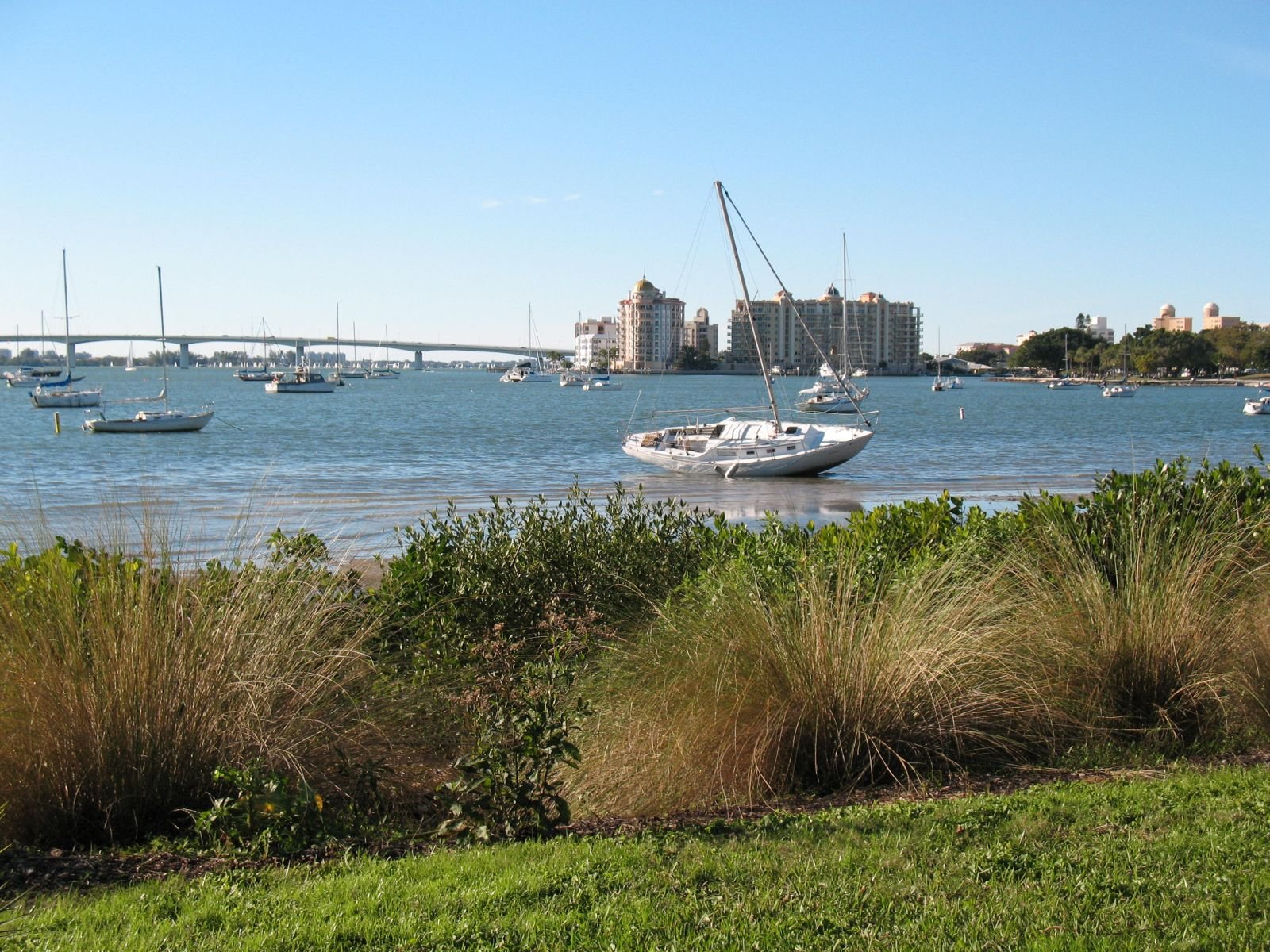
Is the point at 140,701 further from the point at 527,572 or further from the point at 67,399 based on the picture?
the point at 67,399

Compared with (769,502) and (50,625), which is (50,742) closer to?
(50,625)

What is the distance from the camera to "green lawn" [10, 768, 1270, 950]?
4.07 meters

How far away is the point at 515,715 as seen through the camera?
5.64m

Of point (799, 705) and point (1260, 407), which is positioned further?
point (1260, 407)

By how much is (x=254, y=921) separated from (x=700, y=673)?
2.88 m

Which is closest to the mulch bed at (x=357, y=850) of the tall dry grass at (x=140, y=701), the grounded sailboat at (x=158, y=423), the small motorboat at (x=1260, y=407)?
the tall dry grass at (x=140, y=701)

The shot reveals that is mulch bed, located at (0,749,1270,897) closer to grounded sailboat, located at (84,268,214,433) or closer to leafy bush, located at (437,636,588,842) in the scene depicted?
leafy bush, located at (437,636,588,842)

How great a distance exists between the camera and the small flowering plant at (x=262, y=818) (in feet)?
16.6

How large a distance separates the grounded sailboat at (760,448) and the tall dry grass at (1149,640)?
27.8 meters

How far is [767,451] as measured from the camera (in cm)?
3612

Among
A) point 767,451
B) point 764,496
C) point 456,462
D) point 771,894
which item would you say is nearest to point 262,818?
point 771,894

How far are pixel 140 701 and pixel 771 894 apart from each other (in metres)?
3.04

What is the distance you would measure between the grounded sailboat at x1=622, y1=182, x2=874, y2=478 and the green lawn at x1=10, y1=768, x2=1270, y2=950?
101ft

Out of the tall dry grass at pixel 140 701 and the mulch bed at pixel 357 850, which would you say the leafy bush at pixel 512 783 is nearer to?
the mulch bed at pixel 357 850
